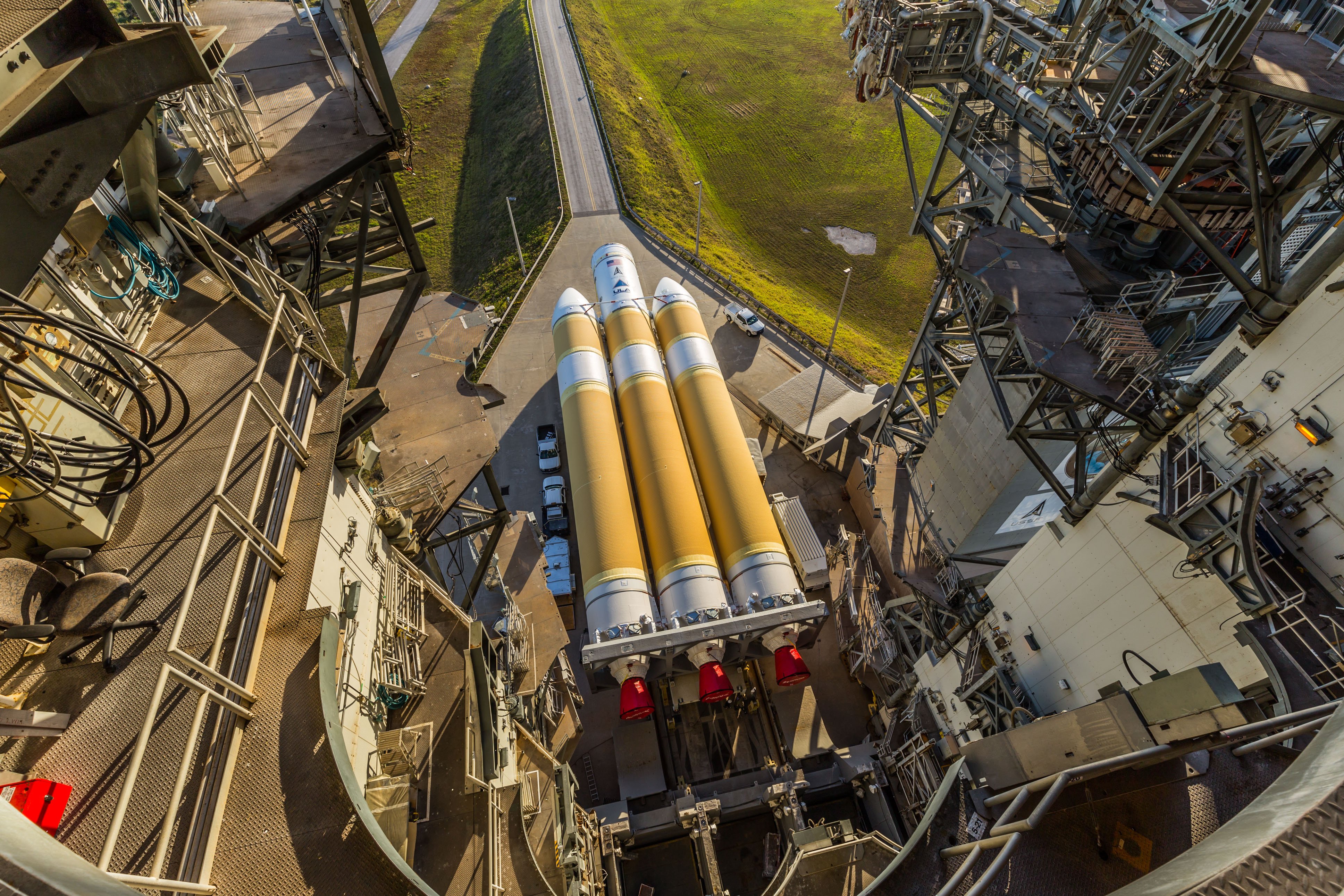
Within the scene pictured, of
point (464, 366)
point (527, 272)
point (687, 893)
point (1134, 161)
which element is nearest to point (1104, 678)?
point (1134, 161)

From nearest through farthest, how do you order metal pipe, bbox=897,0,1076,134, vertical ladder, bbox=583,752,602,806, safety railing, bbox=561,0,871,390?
metal pipe, bbox=897,0,1076,134
vertical ladder, bbox=583,752,602,806
safety railing, bbox=561,0,871,390

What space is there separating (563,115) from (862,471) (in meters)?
49.0

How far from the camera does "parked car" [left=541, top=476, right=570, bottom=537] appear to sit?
28188 millimetres

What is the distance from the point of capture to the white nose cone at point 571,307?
3086 cm

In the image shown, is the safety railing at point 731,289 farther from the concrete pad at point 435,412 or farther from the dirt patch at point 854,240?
the concrete pad at point 435,412

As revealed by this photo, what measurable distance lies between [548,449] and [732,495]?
1172 centimetres

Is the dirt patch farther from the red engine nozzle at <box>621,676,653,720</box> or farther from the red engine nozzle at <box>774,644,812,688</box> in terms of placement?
the red engine nozzle at <box>621,676,653,720</box>

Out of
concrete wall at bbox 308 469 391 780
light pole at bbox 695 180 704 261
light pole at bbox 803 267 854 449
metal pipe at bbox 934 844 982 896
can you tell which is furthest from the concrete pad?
light pole at bbox 695 180 704 261

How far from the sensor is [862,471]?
92.2 ft

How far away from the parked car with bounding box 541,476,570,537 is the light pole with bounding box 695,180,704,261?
63.3 ft

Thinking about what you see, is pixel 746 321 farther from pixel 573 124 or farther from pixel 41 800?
pixel 41 800

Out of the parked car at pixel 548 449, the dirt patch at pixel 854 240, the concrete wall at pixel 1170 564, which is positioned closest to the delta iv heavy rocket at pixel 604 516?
the parked car at pixel 548 449

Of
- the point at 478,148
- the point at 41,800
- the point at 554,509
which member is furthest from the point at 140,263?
the point at 478,148

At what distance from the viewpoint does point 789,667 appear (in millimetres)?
21281
